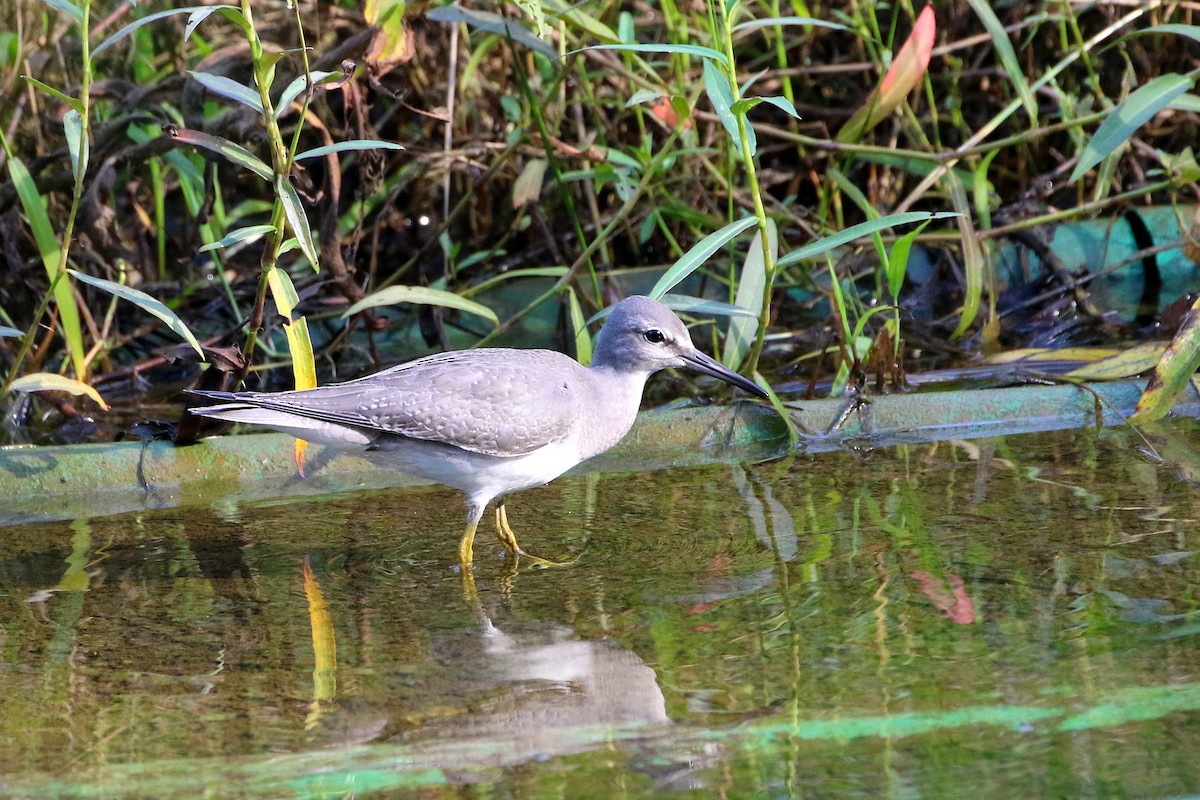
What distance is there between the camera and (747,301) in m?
4.62

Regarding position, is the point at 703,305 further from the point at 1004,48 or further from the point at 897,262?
the point at 1004,48

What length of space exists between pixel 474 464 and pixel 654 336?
2.59 ft

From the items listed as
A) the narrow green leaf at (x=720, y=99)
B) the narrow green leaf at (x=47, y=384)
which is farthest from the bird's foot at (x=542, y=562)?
the narrow green leaf at (x=47, y=384)

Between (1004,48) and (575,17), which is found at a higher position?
(575,17)

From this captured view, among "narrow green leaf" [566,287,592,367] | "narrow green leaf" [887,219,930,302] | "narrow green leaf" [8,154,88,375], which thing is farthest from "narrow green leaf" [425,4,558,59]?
"narrow green leaf" [8,154,88,375]

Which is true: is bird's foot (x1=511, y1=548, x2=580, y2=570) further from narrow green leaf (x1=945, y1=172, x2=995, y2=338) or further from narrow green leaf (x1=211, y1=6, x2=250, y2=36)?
narrow green leaf (x1=945, y1=172, x2=995, y2=338)

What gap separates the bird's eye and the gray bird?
0.96 feet

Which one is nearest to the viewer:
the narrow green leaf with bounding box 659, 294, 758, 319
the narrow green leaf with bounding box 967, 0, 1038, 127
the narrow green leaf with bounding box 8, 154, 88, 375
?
the narrow green leaf with bounding box 659, 294, 758, 319

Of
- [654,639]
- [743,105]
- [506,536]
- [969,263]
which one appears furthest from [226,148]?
[969,263]

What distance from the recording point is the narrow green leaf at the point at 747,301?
4633 millimetres

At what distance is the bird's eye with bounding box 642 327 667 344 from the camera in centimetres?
447

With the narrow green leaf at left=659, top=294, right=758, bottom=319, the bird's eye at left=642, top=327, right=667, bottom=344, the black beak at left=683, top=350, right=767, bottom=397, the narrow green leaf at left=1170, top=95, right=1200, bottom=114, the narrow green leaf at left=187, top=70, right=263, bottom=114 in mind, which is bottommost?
the black beak at left=683, top=350, right=767, bottom=397

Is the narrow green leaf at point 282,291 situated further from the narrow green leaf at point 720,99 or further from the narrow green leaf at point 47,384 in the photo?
the narrow green leaf at point 720,99

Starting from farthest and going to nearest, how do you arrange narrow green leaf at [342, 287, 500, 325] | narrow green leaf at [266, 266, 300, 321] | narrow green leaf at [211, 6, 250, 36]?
narrow green leaf at [342, 287, 500, 325]
narrow green leaf at [266, 266, 300, 321]
narrow green leaf at [211, 6, 250, 36]
